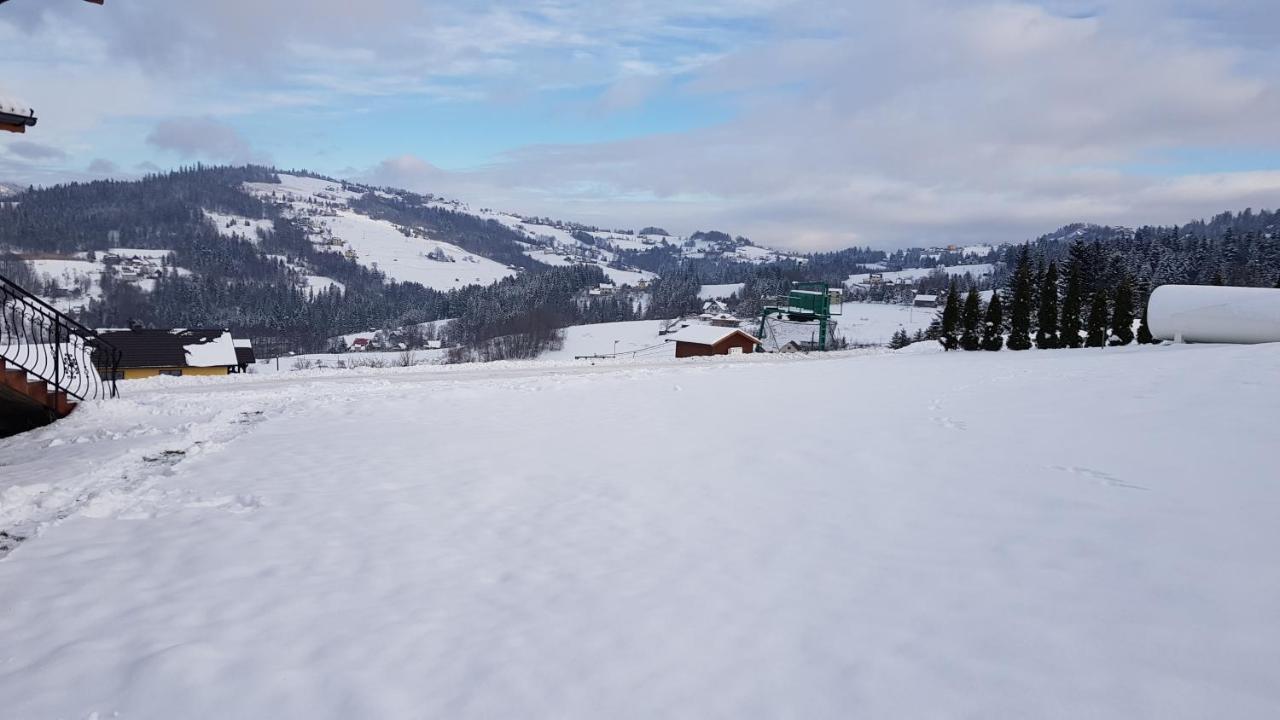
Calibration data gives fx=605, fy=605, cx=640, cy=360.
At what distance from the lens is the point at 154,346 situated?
40.2 metres

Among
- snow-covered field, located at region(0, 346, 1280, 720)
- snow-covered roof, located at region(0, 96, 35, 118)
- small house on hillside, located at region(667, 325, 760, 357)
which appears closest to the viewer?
snow-covered field, located at region(0, 346, 1280, 720)

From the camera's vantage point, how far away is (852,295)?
18088 cm

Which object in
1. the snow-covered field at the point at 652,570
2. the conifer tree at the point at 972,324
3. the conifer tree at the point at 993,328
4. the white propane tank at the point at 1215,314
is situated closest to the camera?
the snow-covered field at the point at 652,570

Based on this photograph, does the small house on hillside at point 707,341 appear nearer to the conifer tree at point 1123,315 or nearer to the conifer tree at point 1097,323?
the conifer tree at point 1097,323

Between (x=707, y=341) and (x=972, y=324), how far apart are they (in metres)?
15.7

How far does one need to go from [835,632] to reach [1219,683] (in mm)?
2091

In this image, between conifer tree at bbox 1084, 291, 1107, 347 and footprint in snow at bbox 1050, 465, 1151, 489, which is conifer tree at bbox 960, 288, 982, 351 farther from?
footprint in snow at bbox 1050, 465, 1151, 489

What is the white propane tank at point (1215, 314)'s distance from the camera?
24000 mm

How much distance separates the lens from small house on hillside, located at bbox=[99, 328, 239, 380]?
3919 centimetres

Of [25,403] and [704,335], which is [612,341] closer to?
[704,335]

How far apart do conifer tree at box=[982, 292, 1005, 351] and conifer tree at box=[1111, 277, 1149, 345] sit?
526 cm

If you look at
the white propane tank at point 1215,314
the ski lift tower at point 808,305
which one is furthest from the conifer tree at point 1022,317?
the ski lift tower at point 808,305

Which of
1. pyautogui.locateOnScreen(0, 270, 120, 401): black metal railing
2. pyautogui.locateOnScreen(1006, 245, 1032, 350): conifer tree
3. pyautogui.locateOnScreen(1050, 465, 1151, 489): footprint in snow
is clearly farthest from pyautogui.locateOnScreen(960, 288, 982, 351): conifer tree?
pyautogui.locateOnScreen(0, 270, 120, 401): black metal railing

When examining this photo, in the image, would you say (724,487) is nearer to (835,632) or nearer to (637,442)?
(637,442)
